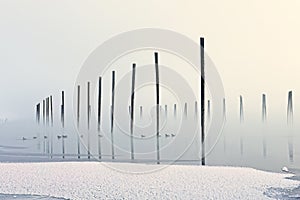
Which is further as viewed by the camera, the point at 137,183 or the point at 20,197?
the point at 137,183

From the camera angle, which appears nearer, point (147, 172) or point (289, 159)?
point (147, 172)

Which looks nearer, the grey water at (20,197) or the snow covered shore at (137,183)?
the grey water at (20,197)

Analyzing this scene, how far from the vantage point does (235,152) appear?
2488cm

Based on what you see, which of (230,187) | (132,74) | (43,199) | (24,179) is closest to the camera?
(43,199)

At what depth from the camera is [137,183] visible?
1224 cm

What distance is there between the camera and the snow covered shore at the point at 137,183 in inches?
428

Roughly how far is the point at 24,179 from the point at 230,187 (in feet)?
18.7

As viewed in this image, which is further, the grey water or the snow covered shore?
the snow covered shore

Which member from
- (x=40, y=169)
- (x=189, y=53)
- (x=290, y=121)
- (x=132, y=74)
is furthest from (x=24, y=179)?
(x=290, y=121)

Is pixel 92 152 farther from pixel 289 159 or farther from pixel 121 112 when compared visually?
pixel 121 112

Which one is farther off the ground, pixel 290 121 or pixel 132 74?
pixel 132 74

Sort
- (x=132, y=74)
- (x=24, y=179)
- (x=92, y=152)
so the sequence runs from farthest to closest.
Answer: (x=132, y=74), (x=92, y=152), (x=24, y=179)

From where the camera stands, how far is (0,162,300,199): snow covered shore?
1088cm

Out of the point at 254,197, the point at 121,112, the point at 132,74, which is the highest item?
the point at 132,74
